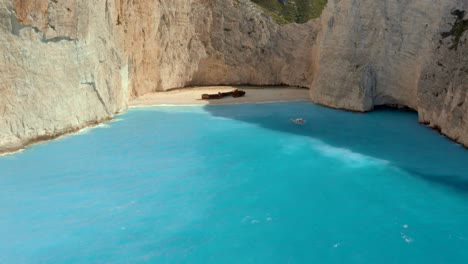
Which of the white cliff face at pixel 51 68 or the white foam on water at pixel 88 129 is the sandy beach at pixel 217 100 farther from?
the white cliff face at pixel 51 68

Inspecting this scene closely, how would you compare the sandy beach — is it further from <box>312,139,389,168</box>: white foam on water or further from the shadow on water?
<box>312,139,389,168</box>: white foam on water

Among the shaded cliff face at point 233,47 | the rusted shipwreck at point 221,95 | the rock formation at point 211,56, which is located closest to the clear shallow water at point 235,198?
the rock formation at point 211,56

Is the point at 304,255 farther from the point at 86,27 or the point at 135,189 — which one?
the point at 86,27

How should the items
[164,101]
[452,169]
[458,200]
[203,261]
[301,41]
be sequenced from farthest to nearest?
[301,41] < [164,101] < [452,169] < [458,200] < [203,261]

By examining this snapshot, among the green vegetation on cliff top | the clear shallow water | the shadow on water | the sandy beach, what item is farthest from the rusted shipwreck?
the green vegetation on cliff top

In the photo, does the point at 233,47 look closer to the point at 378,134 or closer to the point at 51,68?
the point at 378,134

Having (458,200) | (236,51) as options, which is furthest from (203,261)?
(236,51)

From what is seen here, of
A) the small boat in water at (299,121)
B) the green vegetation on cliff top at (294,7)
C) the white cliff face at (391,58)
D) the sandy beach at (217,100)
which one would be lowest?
the small boat in water at (299,121)
